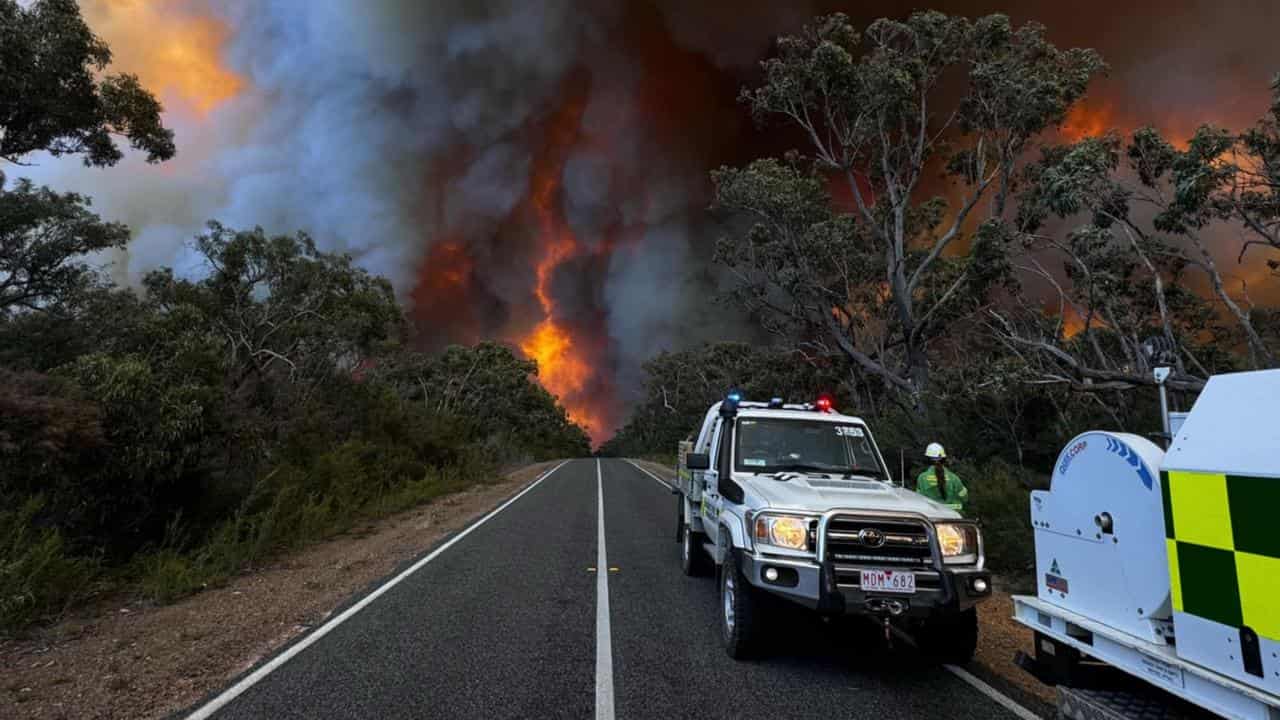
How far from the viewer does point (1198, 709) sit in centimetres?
288

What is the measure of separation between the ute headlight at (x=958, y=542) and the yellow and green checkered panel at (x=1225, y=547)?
2.10 metres

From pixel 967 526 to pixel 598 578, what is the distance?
4.85m

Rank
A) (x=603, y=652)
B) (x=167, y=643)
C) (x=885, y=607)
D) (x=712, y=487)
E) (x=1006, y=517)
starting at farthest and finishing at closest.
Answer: (x=1006, y=517)
(x=712, y=487)
(x=167, y=643)
(x=603, y=652)
(x=885, y=607)

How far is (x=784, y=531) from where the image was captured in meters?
5.01

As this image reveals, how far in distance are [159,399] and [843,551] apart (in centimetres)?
938

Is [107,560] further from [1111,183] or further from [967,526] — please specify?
[1111,183]

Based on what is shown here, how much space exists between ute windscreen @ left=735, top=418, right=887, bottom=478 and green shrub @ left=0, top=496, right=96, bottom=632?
7504 millimetres

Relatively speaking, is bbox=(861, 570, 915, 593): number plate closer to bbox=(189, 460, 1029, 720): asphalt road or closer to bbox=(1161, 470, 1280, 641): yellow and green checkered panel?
bbox=(189, 460, 1029, 720): asphalt road

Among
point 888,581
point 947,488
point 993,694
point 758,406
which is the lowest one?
point 993,694

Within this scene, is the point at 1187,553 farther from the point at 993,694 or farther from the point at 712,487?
the point at 712,487

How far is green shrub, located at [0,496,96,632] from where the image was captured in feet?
21.2

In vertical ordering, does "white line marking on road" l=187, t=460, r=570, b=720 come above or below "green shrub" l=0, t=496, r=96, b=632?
below

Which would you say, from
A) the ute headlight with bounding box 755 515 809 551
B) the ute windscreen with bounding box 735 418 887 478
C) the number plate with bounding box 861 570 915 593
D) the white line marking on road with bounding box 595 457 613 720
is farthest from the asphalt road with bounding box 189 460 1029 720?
the ute windscreen with bounding box 735 418 887 478

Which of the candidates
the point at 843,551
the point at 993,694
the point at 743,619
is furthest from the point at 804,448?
the point at 993,694
